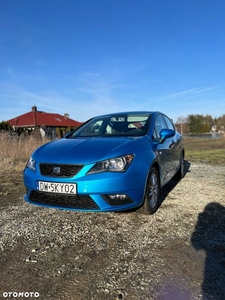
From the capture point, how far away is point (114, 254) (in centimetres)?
224

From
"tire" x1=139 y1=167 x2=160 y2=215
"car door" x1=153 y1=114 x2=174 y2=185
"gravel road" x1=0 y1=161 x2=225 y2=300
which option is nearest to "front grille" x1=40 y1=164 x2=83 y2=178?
"gravel road" x1=0 y1=161 x2=225 y2=300

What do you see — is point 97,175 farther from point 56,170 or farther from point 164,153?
point 164,153

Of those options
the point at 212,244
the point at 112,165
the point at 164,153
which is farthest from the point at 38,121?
the point at 212,244

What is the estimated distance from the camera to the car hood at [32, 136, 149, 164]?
264 centimetres

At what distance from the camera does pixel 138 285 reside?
1.79m

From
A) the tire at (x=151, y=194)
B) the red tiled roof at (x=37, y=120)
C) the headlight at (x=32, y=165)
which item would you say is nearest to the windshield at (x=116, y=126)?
the tire at (x=151, y=194)

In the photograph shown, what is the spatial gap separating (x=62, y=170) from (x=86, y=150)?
0.39m

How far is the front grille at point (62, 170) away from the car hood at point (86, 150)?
57mm

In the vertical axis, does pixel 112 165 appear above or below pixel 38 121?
below

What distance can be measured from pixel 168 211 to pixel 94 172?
1441 millimetres

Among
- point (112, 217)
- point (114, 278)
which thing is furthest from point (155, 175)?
point (114, 278)

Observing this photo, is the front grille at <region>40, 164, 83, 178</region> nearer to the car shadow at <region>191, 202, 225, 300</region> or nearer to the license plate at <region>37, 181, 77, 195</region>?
the license plate at <region>37, 181, 77, 195</region>

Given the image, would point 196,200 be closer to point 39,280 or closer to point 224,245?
point 224,245

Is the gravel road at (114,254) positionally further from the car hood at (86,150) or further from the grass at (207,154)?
the grass at (207,154)
